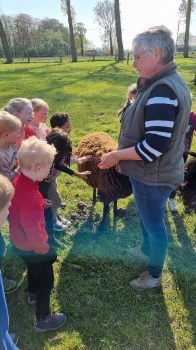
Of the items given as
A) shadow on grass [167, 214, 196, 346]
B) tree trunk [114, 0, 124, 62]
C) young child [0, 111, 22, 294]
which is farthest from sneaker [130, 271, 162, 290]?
tree trunk [114, 0, 124, 62]

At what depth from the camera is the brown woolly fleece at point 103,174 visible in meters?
3.43

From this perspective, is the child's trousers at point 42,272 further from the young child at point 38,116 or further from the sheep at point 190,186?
the sheep at point 190,186

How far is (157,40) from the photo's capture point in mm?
1874

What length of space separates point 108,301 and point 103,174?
147 cm

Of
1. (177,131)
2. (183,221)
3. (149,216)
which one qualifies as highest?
(177,131)

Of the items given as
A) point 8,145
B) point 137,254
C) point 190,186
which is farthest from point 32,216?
point 190,186

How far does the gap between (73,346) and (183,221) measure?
2.33m

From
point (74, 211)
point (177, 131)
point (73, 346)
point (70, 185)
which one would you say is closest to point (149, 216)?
point (177, 131)

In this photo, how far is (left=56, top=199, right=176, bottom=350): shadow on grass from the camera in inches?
93.0

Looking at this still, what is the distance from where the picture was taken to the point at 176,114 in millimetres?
1973

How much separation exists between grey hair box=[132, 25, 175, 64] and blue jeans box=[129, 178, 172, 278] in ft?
3.39

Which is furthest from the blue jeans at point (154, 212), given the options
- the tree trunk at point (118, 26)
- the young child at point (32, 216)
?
the tree trunk at point (118, 26)

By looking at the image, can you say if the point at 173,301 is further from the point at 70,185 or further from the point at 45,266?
the point at 70,185

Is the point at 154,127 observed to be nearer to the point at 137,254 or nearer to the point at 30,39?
the point at 137,254
